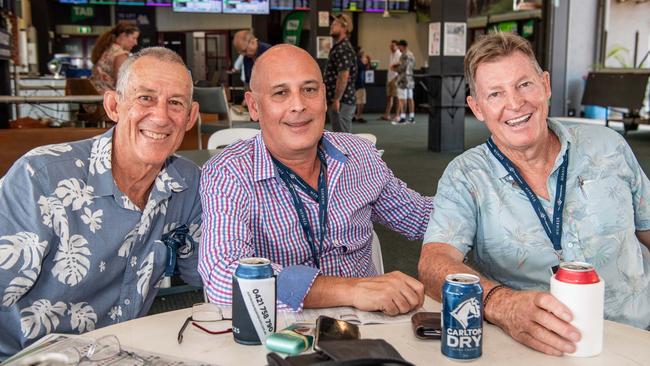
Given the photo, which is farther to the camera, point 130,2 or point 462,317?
point 130,2

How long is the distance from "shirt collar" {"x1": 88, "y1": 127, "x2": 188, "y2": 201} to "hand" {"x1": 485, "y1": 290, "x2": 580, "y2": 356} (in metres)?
0.89

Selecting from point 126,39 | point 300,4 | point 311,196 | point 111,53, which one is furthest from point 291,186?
point 300,4

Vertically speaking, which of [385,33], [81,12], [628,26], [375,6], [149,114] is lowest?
[149,114]

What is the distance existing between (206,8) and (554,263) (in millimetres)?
13409

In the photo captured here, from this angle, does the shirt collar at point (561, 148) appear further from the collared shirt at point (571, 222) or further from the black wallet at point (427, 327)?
the black wallet at point (427, 327)

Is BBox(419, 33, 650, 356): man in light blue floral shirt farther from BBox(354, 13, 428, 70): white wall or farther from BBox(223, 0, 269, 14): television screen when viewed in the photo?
BBox(354, 13, 428, 70): white wall

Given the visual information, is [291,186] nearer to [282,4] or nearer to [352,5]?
[282,4]

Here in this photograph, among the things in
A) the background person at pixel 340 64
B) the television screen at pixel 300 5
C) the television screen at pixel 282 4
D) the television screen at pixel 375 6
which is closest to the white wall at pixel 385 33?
the television screen at pixel 375 6

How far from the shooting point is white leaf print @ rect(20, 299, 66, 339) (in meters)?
1.64

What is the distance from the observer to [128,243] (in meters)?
1.75

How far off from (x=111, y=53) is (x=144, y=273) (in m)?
4.67

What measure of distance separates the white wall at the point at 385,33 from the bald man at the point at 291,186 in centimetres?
1756

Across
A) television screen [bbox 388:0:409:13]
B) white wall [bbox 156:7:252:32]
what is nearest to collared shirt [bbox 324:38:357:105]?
white wall [bbox 156:7:252:32]

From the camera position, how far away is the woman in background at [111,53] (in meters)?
6.00
